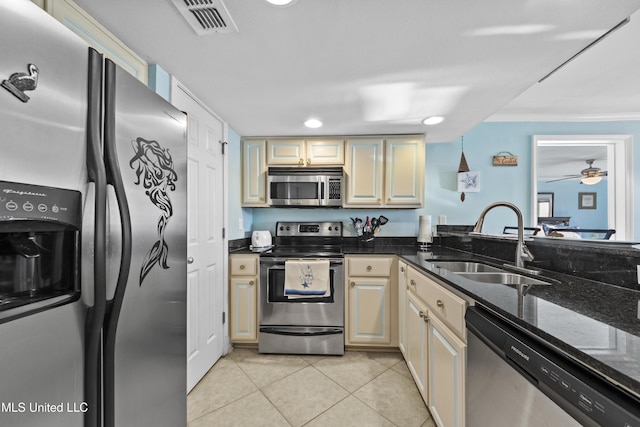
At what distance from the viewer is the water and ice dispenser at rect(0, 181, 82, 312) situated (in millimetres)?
546

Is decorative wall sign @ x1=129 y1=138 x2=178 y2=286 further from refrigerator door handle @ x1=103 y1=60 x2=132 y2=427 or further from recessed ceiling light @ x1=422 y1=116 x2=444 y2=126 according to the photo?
recessed ceiling light @ x1=422 y1=116 x2=444 y2=126

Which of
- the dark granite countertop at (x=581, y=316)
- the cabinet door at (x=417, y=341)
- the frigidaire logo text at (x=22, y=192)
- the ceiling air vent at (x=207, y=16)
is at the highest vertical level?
the ceiling air vent at (x=207, y=16)

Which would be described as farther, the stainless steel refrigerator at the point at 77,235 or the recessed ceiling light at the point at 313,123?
the recessed ceiling light at the point at 313,123

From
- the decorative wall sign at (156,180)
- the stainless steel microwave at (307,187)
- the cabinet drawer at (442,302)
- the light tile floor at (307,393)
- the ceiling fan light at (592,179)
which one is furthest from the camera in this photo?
the ceiling fan light at (592,179)

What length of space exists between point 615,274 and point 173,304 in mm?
1893

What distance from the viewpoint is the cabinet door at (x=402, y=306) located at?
2.14 m

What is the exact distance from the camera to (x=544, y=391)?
0.71m

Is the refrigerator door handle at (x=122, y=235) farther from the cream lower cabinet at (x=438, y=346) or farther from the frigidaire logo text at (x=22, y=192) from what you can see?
the cream lower cabinet at (x=438, y=346)

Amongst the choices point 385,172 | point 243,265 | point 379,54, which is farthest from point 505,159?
point 243,265

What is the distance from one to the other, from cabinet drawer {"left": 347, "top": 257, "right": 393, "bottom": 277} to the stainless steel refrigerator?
1683mm

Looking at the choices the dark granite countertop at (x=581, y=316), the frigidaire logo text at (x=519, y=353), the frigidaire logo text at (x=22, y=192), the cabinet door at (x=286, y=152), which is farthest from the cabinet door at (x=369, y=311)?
the frigidaire logo text at (x=22, y=192)

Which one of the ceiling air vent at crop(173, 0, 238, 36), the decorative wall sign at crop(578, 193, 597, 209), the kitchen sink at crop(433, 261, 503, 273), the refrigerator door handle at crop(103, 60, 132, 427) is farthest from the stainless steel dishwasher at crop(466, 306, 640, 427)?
the decorative wall sign at crop(578, 193, 597, 209)

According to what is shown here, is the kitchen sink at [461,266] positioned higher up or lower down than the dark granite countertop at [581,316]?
lower down

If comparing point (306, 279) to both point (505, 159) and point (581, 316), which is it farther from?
point (505, 159)
